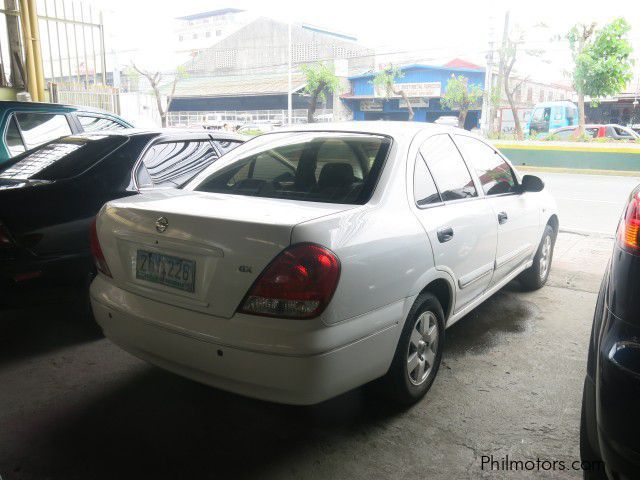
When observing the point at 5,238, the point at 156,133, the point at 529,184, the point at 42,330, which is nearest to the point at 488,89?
the point at 529,184

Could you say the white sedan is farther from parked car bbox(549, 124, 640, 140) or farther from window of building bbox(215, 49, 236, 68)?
window of building bbox(215, 49, 236, 68)

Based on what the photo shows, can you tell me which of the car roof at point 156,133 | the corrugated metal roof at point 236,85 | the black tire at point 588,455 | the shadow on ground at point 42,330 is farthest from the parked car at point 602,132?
the black tire at point 588,455

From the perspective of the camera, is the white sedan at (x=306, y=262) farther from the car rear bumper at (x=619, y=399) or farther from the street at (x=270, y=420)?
the car rear bumper at (x=619, y=399)

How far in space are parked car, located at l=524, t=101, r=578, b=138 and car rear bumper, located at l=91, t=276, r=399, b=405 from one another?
1039 inches

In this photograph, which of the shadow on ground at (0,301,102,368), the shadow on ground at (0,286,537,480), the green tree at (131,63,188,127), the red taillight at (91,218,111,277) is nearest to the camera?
the shadow on ground at (0,286,537,480)

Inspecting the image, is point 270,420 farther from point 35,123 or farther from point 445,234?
point 35,123

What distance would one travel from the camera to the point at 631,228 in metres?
1.72

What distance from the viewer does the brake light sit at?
3.07m

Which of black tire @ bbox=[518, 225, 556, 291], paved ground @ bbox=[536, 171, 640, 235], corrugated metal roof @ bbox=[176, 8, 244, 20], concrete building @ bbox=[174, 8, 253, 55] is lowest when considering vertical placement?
paved ground @ bbox=[536, 171, 640, 235]

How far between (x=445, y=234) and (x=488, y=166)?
3.82 feet

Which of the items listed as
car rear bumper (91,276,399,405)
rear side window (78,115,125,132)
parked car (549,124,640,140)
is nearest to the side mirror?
car rear bumper (91,276,399,405)

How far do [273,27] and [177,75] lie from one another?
10.3 m

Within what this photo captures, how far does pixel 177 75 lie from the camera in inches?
1309

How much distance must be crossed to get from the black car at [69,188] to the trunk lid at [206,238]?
820mm
